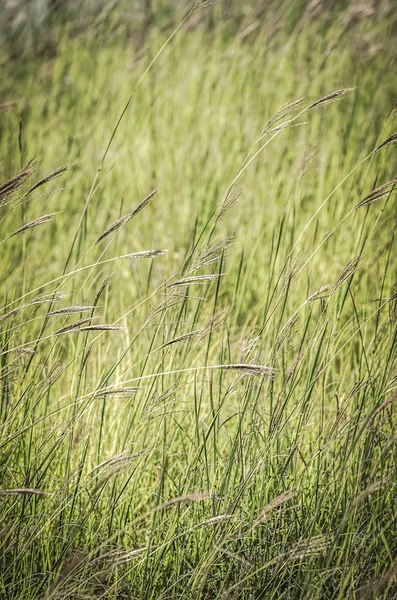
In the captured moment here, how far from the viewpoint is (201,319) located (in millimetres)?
1895

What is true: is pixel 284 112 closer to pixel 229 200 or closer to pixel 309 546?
pixel 229 200

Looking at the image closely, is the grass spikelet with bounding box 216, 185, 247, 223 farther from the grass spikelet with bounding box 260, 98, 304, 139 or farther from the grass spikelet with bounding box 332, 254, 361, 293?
the grass spikelet with bounding box 332, 254, 361, 293

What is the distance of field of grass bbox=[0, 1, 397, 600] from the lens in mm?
1145

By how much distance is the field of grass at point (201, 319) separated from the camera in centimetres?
114

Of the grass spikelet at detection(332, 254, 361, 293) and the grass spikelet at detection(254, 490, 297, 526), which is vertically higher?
the grass spikelet at detection(332, 254, 361, 293)

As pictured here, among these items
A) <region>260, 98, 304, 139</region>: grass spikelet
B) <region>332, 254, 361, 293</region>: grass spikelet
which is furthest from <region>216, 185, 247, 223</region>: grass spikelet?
<region>332, 254, 361, 293</region>: grass spikelet

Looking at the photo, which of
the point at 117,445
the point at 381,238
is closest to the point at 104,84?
the point at 381,238

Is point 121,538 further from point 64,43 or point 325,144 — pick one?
point 64,43

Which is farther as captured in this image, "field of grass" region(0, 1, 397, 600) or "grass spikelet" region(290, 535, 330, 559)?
"field of grass" region(0, 1, 397, 600)

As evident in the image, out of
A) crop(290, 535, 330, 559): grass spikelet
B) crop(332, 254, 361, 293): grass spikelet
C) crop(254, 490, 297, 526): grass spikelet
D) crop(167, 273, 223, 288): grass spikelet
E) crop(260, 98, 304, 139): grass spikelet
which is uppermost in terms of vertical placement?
crop(260, 98, 304, 139): grass spikelet

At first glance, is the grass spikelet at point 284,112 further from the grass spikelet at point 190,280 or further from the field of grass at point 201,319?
the grass spikelet at point 190,280

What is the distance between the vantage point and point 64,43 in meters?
3.15

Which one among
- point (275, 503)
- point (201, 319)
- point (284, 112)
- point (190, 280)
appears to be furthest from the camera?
point (201, 319)

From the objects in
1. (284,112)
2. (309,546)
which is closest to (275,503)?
(309,546)
